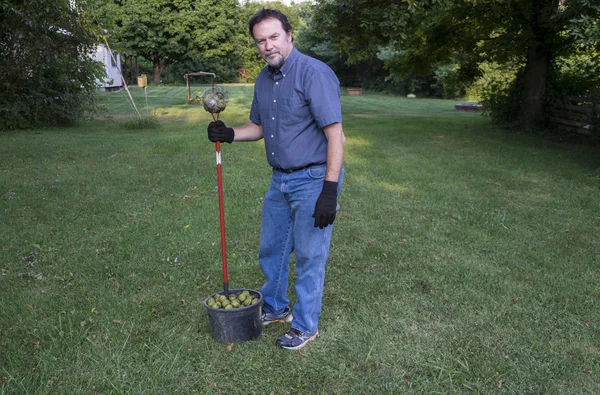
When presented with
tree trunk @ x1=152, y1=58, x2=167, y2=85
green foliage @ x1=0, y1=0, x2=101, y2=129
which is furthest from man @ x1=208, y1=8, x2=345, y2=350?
tree trunk @ x1=152, y1=58, x2=167, y2=85

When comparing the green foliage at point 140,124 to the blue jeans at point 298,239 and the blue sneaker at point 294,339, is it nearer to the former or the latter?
the blue jeans at point 298,239

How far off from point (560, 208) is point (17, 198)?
7599 millimetres

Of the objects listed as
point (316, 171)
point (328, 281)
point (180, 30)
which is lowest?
point (328, 281)

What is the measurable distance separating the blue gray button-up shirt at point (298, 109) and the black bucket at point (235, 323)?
103cm

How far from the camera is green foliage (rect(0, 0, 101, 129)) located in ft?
49.2

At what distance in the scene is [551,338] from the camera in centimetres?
404

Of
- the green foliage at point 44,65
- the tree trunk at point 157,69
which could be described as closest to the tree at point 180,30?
the tree trunk at point 157,69

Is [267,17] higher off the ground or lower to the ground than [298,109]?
higher

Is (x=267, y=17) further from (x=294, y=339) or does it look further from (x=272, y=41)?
(x=294, y=339)

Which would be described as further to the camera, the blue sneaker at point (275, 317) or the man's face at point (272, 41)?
the blue sneaker at point (275, 317)

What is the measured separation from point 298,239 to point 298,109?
860mm

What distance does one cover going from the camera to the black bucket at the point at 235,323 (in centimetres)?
376

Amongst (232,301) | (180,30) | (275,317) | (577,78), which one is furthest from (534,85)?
(180,30)

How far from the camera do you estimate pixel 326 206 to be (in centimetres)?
335
